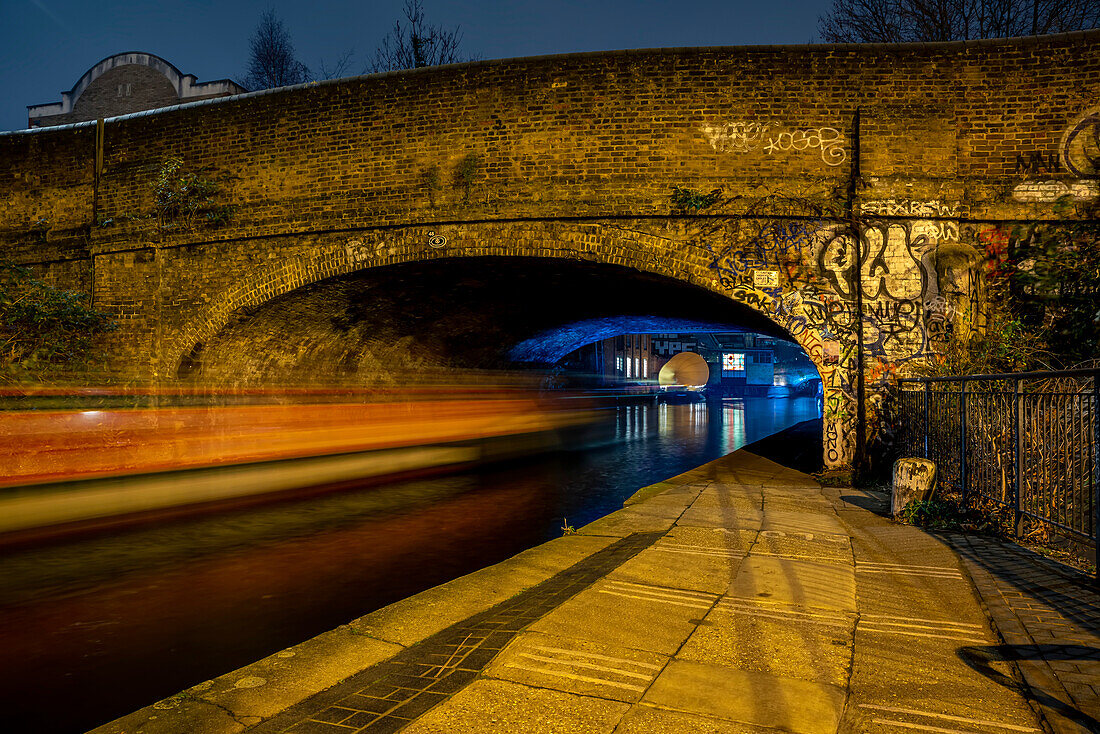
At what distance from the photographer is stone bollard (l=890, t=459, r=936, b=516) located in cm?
654

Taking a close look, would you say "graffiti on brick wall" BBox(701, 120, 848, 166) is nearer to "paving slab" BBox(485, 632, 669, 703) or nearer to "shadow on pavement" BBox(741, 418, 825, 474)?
"shadow on pavement" BBox(741, 418, 825, 474)

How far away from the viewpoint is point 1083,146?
970 cm

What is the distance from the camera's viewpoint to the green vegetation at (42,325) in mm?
12305

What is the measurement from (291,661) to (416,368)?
16987 mm

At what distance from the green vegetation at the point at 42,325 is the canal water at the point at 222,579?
22.9 feet

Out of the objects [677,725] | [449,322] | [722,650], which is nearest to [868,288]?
[722,650]

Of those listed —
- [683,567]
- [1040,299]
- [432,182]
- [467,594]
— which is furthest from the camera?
[432,182]

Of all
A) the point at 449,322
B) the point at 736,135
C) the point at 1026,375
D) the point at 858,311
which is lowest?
the point at 1026,375

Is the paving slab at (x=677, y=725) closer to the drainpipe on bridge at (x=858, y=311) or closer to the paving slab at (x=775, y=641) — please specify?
the paving slab at (x=775, y=641)

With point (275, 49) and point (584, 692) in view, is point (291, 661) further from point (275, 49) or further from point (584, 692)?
point (275, 49)

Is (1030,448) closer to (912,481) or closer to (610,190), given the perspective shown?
(912,481)

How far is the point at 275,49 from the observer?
32.6 m

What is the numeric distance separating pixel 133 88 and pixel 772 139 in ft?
80.9

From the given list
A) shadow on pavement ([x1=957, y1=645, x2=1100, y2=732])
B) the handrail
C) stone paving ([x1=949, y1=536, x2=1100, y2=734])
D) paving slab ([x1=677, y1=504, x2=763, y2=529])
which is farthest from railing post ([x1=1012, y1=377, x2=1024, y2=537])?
shadow on pavement ([x1=957, y1=645, x2=1100, y2=732])
